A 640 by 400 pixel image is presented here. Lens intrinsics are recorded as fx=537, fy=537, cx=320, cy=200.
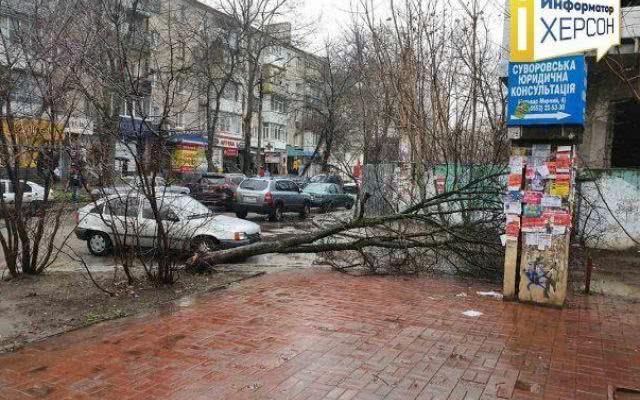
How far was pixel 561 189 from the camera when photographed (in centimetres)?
708

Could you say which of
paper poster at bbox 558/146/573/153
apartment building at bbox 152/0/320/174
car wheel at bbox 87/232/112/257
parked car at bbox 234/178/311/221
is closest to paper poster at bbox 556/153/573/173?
paper poster at bbox 558/146/573/153

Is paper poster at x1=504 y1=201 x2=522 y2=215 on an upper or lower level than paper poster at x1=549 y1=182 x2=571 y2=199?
lower

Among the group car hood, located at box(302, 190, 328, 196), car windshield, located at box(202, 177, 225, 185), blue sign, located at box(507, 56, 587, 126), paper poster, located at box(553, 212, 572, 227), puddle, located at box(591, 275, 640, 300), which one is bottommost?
puddle, located at box(591, 275, 640, 300)

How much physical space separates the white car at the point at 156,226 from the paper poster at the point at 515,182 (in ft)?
16.5

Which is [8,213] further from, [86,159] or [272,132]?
[272,132]

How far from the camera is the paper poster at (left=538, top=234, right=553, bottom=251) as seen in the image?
23.5ft

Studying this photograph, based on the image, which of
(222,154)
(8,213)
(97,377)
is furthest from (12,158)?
(222,154)

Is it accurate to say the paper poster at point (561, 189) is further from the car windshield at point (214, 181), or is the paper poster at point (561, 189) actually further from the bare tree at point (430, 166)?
the car windshield at point (214, 181)

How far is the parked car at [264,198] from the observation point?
20781 millimetres

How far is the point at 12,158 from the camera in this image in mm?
8148

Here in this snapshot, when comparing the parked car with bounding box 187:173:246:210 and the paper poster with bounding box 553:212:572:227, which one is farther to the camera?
the parked car with bounding box 187:173:246:210

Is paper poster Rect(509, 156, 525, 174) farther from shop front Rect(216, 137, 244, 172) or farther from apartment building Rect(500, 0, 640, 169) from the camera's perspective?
shop front Rect(216, 137, 244, 172)

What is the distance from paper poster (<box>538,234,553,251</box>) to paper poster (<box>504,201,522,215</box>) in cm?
43

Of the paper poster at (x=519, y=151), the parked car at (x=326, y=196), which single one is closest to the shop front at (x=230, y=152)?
the parked car at (x=326, y=196)
